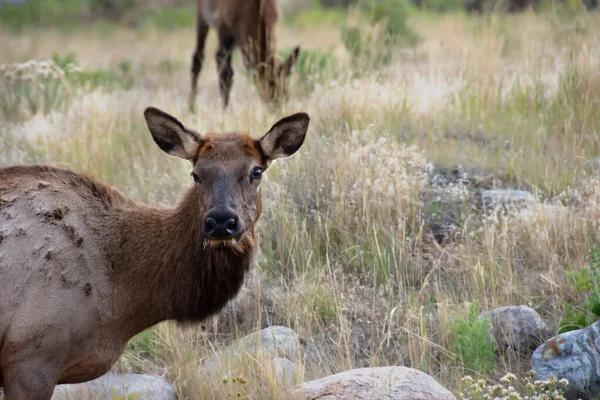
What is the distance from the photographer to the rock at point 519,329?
6.51m

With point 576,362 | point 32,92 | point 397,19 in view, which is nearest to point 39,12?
point 397,19

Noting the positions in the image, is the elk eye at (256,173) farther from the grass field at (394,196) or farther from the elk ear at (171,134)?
the grass field at (394,196)

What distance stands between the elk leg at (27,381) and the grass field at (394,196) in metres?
1.39

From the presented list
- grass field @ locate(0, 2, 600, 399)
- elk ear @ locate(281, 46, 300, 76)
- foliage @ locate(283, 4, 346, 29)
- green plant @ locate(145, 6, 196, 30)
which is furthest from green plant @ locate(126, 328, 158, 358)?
green plant @ locate(145, 6, 196, 30)

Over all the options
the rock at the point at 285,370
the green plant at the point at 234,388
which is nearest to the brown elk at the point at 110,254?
the green plant at the point at 234,388

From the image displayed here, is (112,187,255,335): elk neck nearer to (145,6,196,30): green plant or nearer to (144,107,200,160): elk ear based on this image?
(144,107,200,160): elk ear

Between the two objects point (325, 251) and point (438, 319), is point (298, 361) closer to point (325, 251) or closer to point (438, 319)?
point (438, 319)

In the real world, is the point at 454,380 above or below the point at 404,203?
below

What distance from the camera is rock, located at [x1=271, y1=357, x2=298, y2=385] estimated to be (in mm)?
5861

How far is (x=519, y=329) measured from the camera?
6527 millimetres

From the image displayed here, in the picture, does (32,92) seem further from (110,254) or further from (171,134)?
(110,254)

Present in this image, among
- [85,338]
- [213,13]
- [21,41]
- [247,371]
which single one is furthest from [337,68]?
[21,41]

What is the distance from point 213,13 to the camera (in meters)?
12.7

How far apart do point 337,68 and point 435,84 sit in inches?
51.0
